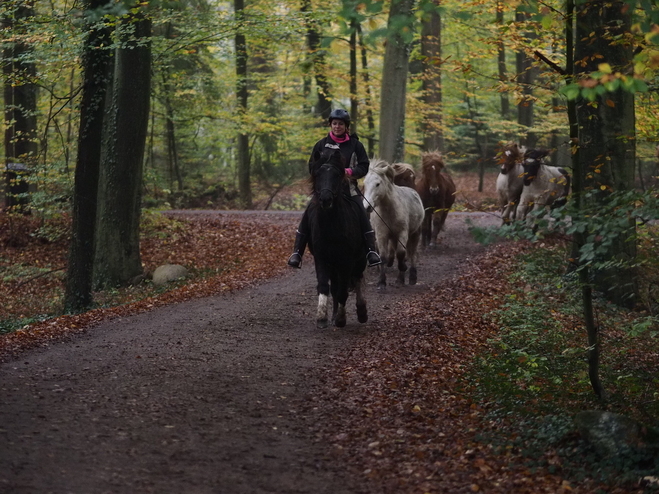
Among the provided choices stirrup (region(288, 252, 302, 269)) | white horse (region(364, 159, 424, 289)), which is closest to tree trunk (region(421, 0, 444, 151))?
white horse (region(364, 159, 424, 289))

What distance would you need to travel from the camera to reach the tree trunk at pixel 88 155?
11.4 meters

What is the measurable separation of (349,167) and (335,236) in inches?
47.7

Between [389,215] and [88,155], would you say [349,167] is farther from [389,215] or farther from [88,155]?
[88,155]

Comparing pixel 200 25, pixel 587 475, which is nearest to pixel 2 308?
pixel 200 25

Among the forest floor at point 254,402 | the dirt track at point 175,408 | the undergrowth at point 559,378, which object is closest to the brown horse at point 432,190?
the forest floor at point 254,402

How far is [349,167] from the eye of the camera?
397 inches

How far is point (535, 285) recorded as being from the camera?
1306 centimetres

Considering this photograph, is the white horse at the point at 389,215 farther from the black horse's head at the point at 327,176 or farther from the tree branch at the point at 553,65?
the tree branch at the point at 553,65

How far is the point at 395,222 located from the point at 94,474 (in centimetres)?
911

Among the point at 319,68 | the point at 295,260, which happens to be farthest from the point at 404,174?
the point at 319,68

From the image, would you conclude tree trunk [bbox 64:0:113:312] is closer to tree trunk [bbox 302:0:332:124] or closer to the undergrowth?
the undergrowth

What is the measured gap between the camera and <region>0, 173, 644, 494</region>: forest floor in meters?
5.11

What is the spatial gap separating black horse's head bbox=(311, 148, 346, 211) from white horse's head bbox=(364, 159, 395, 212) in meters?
3.23

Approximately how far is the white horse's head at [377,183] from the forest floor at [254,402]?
6.14ft
